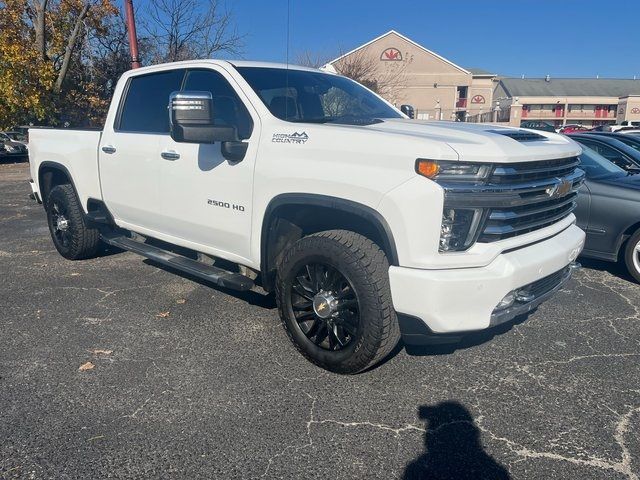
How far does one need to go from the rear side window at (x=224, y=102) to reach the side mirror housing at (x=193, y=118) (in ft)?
0.77

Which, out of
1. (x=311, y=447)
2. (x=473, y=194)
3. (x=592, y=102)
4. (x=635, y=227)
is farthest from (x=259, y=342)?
(x=592, y=102)

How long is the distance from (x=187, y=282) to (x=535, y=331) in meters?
3.27

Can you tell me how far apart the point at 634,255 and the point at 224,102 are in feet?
14.3

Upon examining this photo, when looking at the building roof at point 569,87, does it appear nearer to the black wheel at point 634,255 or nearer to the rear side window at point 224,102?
the black wheel at point 634,255

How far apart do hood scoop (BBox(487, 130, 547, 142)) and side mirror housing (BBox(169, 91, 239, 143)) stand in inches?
70.0

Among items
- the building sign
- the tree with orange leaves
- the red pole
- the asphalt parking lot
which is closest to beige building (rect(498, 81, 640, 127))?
the building sign

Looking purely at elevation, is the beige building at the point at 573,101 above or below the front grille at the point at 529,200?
above

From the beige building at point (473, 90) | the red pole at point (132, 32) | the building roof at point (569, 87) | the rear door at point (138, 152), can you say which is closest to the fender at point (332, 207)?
the rear door at point (138, 152)

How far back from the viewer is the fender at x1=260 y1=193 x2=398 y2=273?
9.21 ft

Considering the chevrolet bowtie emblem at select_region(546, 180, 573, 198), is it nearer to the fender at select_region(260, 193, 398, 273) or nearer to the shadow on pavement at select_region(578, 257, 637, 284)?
the fender at select_region(260, 193, 398, 273)

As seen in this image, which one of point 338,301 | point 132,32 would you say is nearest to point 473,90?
point 132,32

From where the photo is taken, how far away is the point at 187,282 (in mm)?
5207

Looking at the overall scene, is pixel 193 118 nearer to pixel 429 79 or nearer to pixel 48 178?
pixel 48 178

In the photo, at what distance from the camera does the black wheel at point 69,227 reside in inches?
221
